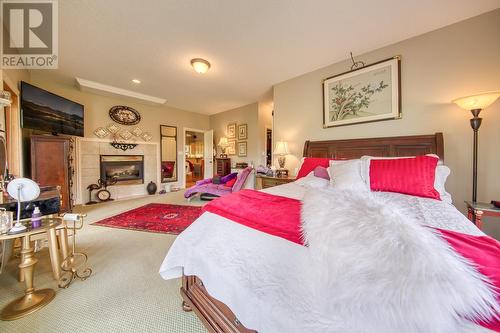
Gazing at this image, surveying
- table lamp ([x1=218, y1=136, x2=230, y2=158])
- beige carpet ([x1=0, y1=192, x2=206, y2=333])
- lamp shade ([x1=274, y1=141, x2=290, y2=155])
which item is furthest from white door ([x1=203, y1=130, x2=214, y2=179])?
beige carpet ([x1=0, y1=192, x2=206, y2=333])

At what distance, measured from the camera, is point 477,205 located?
1.67 meters

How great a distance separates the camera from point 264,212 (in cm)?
114

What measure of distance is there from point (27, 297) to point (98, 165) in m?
3.76

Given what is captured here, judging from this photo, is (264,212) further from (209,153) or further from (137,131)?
(209,153)

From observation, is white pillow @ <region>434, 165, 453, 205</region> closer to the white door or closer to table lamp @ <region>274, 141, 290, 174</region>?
table lamp @ <region>274, 141, 290, 174</region>

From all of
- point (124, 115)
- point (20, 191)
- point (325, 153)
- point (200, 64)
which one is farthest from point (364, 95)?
point (124, 115)

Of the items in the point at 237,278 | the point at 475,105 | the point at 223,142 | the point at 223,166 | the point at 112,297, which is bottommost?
the point at 112,297

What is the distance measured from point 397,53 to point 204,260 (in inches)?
131

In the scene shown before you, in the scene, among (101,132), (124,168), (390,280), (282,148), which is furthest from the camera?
(124,168)

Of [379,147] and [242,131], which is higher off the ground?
[242,131]

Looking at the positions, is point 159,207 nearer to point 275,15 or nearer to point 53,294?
point 53,294

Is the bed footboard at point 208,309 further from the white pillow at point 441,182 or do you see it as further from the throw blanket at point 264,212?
the white pillow at point 441,182

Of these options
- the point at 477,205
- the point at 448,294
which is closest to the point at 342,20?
the point at 477,205

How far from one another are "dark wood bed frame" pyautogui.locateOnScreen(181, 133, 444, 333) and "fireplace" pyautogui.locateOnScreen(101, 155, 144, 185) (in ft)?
14.5
